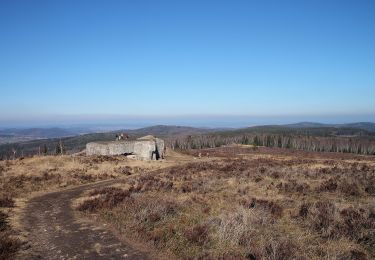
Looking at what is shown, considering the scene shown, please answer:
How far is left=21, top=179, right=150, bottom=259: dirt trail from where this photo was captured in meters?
10.3

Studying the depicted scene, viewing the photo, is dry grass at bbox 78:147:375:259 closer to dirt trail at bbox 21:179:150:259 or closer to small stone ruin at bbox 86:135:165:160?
dirt trail at bbox 21:179:150:259

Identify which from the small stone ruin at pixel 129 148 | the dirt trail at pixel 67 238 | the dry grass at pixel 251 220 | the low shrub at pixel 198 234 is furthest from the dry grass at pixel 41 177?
the small stone ruin at pixel 129 148

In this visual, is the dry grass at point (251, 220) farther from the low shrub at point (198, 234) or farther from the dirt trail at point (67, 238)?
the dirt trail at point (67, 238)

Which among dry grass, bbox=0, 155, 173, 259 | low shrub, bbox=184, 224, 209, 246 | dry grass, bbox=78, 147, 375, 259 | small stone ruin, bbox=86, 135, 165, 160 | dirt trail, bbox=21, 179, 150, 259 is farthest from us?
small stone ruin, bbox=86, 135, 165, 160

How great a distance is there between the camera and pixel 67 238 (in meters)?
11.8

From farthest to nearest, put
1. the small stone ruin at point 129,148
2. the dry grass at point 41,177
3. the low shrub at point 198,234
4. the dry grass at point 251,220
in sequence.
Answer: the small stone ruin at point 129,148 → the dry grass at point 41,177 → the low shrub at point 198,234 → the dry grass at point 251,220

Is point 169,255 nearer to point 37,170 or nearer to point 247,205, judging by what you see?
point 247,205

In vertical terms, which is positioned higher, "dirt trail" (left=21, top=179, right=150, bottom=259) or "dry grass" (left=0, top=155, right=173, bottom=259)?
"dirt trail" (left=21, top=179, right=150, bottom=259)

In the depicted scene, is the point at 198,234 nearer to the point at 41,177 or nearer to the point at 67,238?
the point at 67,238

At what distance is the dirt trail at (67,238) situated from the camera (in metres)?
10.3

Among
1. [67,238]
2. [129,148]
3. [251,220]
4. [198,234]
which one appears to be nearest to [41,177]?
[67,238]

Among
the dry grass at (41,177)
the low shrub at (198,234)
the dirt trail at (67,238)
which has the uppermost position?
the low shrub at (198,234)

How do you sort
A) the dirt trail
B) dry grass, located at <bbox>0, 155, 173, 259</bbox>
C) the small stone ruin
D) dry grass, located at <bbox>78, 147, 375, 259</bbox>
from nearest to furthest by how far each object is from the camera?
the dirt trail < dry grass, located at <bbox>78, 147, 375, 259</bbox> < dry grass, located at <bbox>0, 155, 173, 259</bbox> < the small stone ruin

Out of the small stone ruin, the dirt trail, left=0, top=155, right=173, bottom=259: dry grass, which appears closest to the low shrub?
the dirt trail
